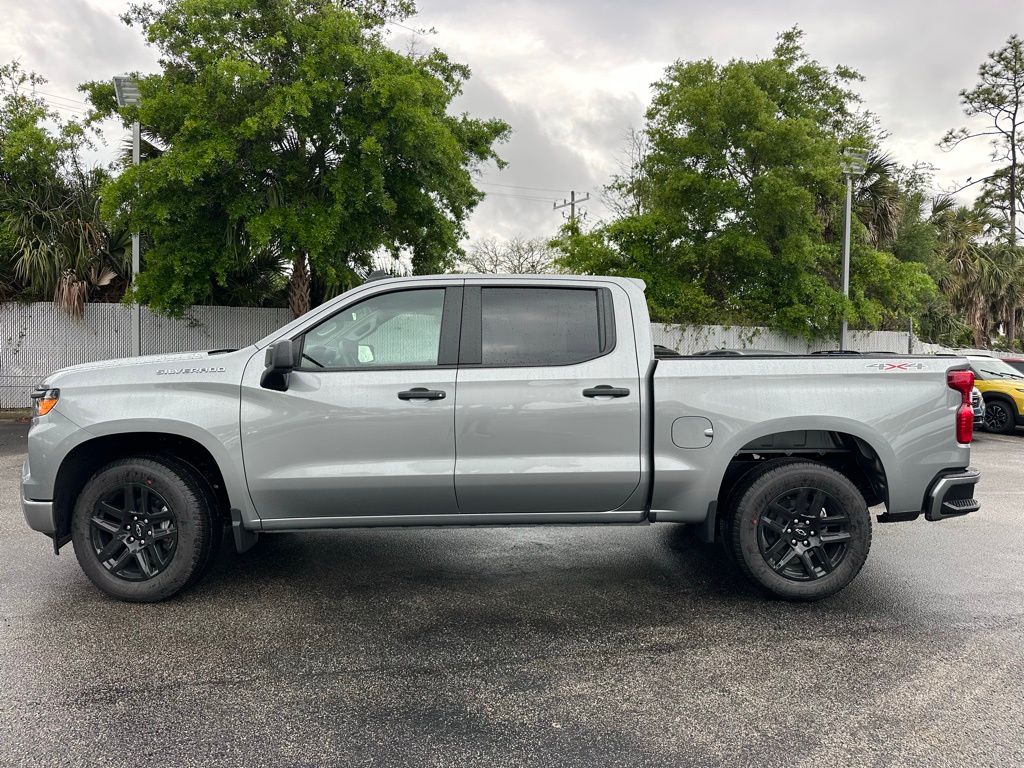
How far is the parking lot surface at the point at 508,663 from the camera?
9.56 feet

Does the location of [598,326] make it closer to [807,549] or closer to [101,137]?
[807,549]

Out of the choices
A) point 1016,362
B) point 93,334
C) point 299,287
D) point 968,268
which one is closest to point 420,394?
point 299,287

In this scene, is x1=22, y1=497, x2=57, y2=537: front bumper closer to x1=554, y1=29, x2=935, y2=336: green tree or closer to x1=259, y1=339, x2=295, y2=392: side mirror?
x1=259, y1=339, x2=295, y2=392: side mirror

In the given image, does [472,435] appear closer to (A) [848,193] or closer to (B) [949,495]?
(B) [949,495]

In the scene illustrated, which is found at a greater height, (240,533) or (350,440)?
(350,440)

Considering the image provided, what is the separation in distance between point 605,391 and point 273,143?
11849mm

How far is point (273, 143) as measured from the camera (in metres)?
14.0

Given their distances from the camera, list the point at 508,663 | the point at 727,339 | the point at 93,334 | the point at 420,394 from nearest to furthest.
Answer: the point at 508,663
the point at 420,394
the point at 93,334
the point at 727,339

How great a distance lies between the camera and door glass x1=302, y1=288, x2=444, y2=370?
4.43 metres

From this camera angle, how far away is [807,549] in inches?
178

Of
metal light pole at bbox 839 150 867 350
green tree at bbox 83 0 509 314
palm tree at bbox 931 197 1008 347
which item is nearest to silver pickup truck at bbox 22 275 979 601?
green tree at bbox 83 0 509 314

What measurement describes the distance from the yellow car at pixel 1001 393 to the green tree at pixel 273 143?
36.7 ft

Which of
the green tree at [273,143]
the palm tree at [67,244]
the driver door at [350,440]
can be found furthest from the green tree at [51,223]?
the driver door at [350,440]

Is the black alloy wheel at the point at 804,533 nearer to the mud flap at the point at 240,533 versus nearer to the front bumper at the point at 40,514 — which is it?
the mud flap at the point at 240,533
